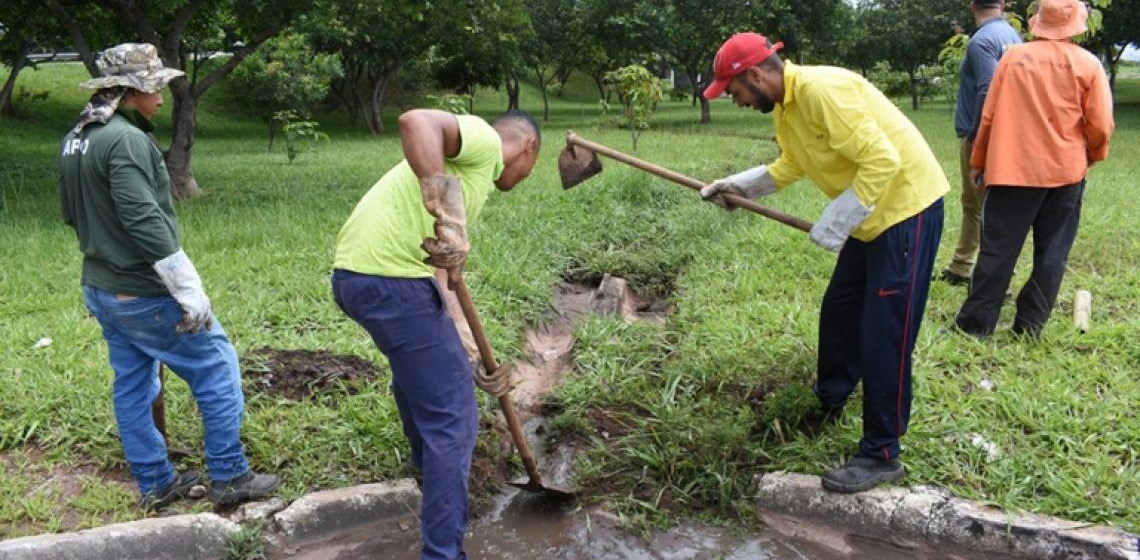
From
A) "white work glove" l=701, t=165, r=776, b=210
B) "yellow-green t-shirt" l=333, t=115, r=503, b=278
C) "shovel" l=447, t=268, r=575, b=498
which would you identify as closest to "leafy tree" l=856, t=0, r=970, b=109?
"white work glove" l=701, t=165, r=776, b=210

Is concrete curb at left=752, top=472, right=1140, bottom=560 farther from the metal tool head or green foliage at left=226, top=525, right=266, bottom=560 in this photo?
green foliage at left=226, top=525, right=266, bottom=560

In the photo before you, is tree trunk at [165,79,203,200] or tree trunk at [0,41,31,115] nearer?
tree trunk at [165,79,203,200]

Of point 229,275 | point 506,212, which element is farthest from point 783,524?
point 506,212

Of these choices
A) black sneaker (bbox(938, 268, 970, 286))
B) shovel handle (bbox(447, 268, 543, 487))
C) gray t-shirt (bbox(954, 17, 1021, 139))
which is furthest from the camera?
black sneaker (bbox(938, 268, 970, 286))

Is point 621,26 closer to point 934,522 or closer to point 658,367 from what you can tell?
point 658,367

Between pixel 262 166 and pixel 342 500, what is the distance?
11410 mm

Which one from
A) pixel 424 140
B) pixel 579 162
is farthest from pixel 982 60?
pixel 424 140

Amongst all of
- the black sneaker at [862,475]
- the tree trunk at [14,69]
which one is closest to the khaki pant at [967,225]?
the black sneaker at [862,475]

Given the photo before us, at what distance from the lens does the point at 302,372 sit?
4367 millimetres

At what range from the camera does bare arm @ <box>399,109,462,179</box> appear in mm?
2586

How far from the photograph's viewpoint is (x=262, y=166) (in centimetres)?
1385

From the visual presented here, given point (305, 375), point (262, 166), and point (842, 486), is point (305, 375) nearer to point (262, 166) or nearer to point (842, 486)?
point (842, 486)

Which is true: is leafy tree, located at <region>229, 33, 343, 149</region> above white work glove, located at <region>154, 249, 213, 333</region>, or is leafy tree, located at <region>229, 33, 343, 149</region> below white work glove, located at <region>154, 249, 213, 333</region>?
above

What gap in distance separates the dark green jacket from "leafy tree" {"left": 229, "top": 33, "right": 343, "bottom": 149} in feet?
54.2
